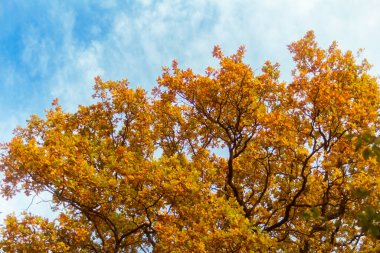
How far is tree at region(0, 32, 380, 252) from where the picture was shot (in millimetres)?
13422

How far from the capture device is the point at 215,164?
18.6 meters

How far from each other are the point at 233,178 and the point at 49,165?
315 inches

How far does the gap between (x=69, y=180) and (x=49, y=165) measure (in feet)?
2.64

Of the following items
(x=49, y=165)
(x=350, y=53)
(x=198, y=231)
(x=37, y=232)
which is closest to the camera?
(x=198, y=231)

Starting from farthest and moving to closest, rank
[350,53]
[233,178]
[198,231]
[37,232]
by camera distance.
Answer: [233,178] < [350,53] < [37,232] < [198,231]

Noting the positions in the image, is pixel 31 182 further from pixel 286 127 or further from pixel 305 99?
pixel 305 99

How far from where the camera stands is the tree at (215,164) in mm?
13422

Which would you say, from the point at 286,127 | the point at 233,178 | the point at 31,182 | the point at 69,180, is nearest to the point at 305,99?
the point at 286,127

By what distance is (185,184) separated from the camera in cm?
1284

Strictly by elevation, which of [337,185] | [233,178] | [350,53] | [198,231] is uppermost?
[350,53]

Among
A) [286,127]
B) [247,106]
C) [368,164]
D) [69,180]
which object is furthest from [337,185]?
[69,180]

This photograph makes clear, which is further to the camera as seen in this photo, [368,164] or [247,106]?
[247,106]

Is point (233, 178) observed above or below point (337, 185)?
above

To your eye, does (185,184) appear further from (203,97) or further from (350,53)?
(350,53)
